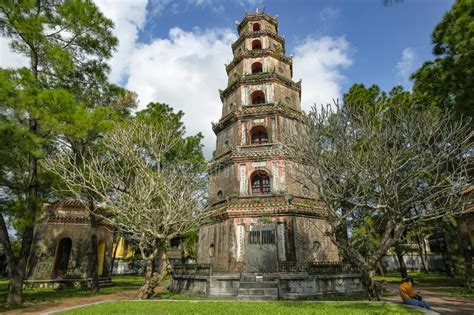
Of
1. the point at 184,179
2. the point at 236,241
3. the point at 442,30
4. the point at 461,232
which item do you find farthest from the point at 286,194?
the point at 461,232

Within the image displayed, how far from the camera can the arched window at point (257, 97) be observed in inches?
779

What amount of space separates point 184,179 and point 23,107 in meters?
7.09

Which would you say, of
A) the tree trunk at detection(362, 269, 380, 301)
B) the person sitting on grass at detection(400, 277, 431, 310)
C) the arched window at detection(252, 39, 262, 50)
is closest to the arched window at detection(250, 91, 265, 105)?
the arched window at detection(252, 39, 262, 50)

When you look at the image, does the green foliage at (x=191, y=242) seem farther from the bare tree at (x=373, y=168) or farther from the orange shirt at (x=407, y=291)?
the orange shirt at (x=407, y=291)

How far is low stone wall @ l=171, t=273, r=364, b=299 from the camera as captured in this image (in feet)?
40.3

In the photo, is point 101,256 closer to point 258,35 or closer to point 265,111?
point 265,111

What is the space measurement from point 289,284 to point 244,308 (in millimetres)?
3773

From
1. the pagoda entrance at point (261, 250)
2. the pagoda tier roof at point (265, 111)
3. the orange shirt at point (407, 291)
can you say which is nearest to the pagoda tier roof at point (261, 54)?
the pagoda tier roof at point (265, 111)

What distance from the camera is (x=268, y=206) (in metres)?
16.0

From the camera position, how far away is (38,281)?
18.9 meters

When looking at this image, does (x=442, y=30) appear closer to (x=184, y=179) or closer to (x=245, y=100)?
(x=245, y=100)

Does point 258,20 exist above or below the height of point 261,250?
above

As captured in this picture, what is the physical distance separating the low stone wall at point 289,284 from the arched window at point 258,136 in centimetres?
854

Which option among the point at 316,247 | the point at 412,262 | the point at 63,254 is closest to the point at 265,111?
the point at 316,247
